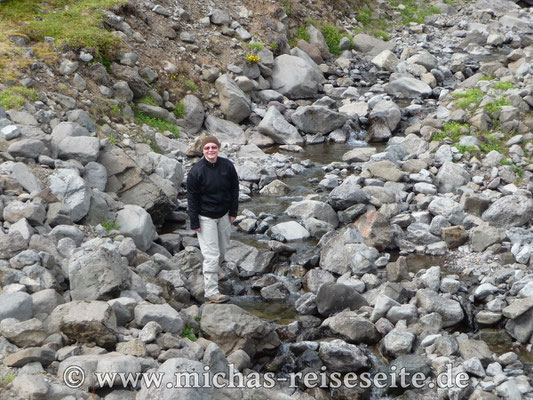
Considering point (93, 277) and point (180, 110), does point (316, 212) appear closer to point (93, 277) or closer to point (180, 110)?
point (93, 277)

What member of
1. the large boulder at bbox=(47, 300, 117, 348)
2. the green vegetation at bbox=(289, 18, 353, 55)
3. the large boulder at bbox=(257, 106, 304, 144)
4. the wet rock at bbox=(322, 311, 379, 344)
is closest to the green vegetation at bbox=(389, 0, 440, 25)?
the green vegetation at bbox=(289, 18, 353, 55)

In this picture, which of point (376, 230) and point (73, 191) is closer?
point (73, 191)

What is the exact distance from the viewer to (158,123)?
19625mm

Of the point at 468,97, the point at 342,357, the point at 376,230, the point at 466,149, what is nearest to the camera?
the point at 342,357

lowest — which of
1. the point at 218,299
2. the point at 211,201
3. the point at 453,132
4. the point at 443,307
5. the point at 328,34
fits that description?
the point at 328,34

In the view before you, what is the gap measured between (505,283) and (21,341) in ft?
28.0

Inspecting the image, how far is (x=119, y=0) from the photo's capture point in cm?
2244

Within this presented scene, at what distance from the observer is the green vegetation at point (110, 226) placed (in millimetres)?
12586

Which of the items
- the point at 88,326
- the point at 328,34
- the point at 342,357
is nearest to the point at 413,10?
the point at 328,34

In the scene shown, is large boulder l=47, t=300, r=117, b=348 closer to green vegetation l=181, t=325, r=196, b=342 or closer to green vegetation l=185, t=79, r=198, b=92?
green vegetation l=181, t=325, r=196, b=342

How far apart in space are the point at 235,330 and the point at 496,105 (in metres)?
12.8

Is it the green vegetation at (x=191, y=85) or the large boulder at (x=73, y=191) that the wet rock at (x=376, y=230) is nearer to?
the large boulder at (x=73, y=191)

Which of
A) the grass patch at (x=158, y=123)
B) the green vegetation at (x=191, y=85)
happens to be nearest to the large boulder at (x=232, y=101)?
the green vegetation at (x=191, y=85)

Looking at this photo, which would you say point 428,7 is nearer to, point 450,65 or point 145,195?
point 450,65
